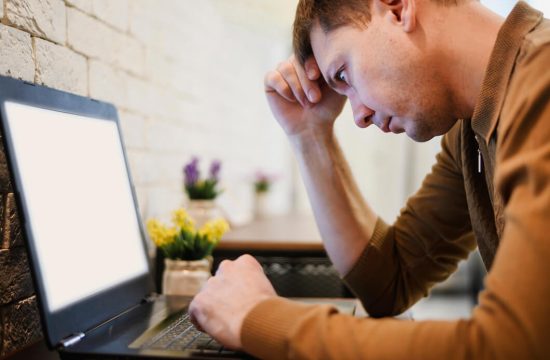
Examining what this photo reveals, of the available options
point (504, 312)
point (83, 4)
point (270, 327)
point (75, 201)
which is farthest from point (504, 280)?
point (83, 4)

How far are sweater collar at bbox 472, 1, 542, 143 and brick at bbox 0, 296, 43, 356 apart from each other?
0.80 metres

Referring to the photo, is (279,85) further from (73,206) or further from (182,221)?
(73,206)

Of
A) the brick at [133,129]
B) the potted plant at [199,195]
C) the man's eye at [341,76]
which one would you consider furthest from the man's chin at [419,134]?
the potted plant at [199,195]

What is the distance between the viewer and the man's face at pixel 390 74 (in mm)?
884

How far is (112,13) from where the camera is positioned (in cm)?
135

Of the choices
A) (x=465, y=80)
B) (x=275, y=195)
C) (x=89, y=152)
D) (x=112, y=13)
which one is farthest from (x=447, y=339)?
(x=275, y=195)

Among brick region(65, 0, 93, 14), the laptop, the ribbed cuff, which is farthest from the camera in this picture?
brick region(65, 0, 93, 14)

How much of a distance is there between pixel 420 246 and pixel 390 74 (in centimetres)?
48

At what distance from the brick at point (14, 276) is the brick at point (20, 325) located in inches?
0.6

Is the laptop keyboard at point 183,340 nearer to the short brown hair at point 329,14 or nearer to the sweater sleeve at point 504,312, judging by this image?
the sweater sleeve at point 504,312

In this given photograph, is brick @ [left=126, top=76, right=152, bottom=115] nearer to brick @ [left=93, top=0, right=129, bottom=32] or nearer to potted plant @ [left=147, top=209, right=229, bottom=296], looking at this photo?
brick @ [left=93, top=0, right=129, bottom=32]

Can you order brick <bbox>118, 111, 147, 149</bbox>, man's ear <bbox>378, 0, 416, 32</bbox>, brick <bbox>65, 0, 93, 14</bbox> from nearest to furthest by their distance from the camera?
man's ear <bbox>378, 0, 416, 32</bbox> < brick <bbox>65, 0, 93, 14</bbox> < brick <bbox>118, 111, 147, 149</bbox>

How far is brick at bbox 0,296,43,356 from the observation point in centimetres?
90

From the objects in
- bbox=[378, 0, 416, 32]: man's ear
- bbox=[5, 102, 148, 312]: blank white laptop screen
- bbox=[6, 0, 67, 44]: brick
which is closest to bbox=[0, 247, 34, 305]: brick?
bbox=[5, 102, 148, 312]: blank white laptop screen
